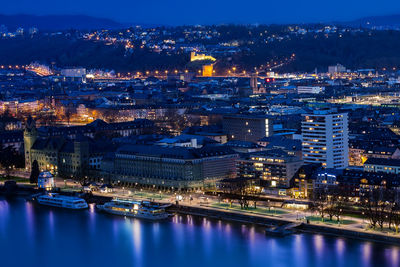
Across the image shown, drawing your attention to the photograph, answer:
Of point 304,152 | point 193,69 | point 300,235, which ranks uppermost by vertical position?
point 193,69

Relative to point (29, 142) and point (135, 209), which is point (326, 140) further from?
point (29, 142)

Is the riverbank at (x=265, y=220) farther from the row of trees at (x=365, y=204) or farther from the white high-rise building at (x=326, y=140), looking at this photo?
the white high-rise building at (x=326, y=140)

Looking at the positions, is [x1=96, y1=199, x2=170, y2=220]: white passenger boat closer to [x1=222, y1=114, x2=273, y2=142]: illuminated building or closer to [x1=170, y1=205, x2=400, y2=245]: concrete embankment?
[x1=170, y1=205, x2=400, y2=245]: concrete embankment

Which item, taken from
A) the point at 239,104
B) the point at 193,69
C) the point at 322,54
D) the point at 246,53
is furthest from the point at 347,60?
the point at 239,104

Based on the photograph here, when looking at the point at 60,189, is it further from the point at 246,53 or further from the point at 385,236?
the point at 246,53

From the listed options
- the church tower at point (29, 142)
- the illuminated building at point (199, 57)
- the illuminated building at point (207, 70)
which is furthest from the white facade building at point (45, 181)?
the illuminated building at point (199, 57)

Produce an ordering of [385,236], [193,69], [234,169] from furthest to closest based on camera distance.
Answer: [193,69]
[234,169]
[385,236]
